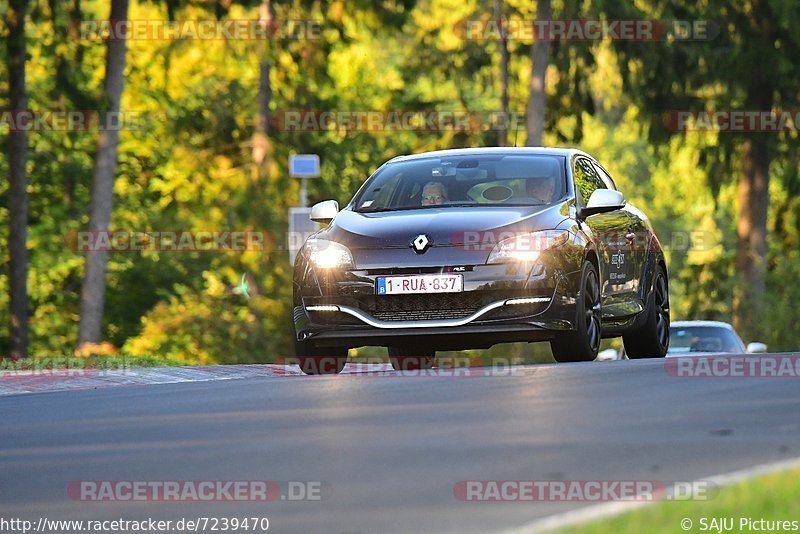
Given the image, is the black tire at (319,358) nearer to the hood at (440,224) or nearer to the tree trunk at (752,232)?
the hood at (440,224)

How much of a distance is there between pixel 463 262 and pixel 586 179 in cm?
259

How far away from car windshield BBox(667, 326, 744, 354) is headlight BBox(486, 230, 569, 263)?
11.3 m

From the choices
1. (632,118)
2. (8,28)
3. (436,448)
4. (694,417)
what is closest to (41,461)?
(436,448)

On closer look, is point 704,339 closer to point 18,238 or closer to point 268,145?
point 18,238

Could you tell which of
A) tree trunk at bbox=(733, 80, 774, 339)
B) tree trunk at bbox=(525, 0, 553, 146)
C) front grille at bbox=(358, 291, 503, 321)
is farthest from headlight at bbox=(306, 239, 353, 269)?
tree trunk at bbox=(733, 80, 774, 339)

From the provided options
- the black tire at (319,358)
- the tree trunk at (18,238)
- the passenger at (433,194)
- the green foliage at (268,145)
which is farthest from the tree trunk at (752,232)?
the black tire at (319,358)

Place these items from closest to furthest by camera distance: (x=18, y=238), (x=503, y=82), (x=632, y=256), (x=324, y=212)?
(x=324, y=212) → (x=632, y=256) → (x=18, y=238) → (x=503, y=82)

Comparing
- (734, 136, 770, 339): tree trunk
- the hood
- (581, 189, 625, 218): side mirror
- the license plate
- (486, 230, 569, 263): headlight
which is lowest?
(734, 136, 770, 339): tree trunk

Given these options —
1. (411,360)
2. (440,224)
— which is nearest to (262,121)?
(411,360)

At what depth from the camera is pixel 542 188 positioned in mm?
15727

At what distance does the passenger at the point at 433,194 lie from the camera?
15617 millimetres

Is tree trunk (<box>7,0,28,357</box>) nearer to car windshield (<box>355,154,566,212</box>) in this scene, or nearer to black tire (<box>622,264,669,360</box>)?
black tire (<box>622,264,669,360</box>)

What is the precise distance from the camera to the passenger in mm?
15617

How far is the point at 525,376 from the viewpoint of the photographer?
44.0ft
